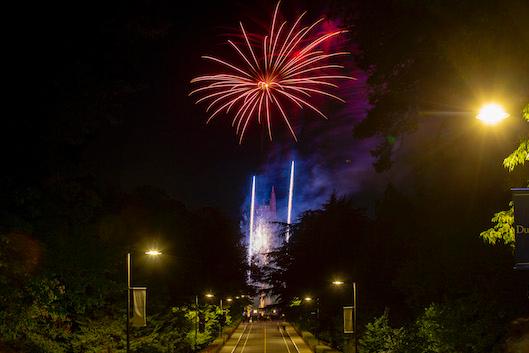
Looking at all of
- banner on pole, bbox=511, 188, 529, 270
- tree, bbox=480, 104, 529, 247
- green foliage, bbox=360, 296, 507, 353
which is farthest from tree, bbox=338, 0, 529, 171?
green foliage, bbox=360, 296, 507, 353

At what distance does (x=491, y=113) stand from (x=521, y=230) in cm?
174

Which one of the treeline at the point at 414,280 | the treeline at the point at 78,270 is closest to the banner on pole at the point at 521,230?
the treeline at the point at 414,280

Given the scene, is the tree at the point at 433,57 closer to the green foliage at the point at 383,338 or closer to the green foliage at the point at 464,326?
the green foliage at the point at 464,326

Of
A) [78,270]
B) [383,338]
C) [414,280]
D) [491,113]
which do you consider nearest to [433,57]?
[491,113]

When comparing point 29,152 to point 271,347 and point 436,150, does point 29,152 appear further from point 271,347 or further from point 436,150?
point 271,347

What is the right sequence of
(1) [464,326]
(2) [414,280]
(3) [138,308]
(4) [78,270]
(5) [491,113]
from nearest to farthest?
(5) [491,113], (1) [464,326], (3) [138,308], (4) [78,270], (2) [414,280]

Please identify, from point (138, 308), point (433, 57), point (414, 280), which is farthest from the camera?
point (414, 280)

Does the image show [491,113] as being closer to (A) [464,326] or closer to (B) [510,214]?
(B) [510,214]

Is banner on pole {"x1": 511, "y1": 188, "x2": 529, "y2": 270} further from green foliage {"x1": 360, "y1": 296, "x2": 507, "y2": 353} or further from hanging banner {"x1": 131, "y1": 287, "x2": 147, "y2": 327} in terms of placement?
hanging banner {"x1": 131, "y1": 287, "x2": 147, "y2": 327}

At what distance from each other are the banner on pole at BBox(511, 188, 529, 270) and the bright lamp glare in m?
1.21

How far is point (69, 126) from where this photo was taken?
1858 centimetres

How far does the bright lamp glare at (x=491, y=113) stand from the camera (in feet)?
32.2

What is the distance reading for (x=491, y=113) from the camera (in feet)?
32.4

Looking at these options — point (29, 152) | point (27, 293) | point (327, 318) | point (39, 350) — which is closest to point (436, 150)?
point (29, 152)
